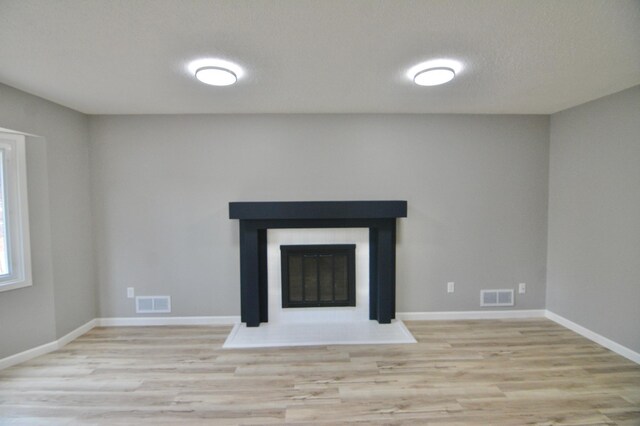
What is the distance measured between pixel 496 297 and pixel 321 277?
2.03m

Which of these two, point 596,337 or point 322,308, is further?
point 322,308

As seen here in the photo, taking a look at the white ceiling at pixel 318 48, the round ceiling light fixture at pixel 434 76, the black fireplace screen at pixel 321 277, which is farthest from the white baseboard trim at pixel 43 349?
the round ceiling light fixture at pixel 434 76

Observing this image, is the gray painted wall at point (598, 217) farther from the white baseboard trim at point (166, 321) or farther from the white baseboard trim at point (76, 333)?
the white baseboard trim at point (76, 333)

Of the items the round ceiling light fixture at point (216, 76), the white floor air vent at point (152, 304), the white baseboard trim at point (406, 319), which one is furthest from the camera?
the white floor air vent at point (152, 304)

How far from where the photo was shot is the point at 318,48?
5.61 feet

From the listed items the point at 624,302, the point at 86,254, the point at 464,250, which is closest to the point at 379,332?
the point at 464,250

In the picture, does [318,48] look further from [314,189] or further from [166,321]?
[166,321]

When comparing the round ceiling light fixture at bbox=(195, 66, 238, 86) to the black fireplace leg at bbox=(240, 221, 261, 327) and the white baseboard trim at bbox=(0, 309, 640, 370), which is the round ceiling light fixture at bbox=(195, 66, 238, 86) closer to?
the black fireplace leg at bbox=(240, 221, 261, 327)

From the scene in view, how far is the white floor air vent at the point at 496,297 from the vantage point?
10.5 ft

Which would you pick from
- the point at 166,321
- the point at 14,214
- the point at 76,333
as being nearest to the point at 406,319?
the point at 166,321

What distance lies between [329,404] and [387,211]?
185cm

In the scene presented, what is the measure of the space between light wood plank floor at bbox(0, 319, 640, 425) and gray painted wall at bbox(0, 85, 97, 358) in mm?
311

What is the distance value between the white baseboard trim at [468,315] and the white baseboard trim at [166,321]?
193 cm

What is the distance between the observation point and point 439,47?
1698mm
